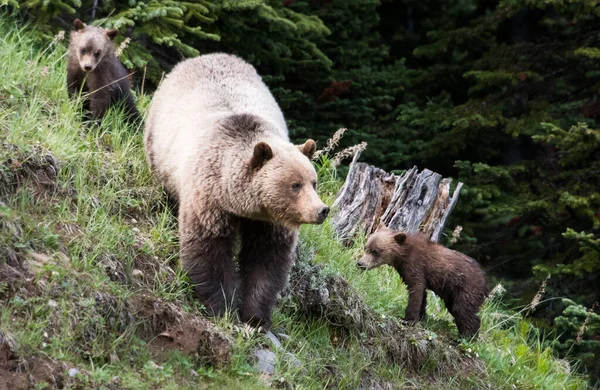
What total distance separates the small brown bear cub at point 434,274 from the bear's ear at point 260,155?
1841 millimetres

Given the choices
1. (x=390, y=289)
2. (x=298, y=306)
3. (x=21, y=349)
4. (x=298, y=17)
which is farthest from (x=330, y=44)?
(x=21, y=349)

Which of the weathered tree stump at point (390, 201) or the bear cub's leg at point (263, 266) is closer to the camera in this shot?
the bear cub's leg at point (263, 266)

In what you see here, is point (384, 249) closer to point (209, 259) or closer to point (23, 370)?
point (209, 259)

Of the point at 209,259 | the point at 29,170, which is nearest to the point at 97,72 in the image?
the point at 29,170

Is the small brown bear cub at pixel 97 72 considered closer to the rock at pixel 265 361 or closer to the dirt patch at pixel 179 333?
the dirt patch at pixel 179 333

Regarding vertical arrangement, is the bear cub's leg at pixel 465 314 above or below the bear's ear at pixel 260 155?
below

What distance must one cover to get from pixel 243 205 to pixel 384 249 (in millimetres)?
1912

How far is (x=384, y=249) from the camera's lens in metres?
7.75

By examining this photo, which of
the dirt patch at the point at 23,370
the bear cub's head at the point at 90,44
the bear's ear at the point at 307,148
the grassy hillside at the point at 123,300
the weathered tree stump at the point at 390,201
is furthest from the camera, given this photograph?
the weathered tree stump at the point at 390,201

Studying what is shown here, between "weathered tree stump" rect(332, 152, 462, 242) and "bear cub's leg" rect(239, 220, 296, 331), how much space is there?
255 cm

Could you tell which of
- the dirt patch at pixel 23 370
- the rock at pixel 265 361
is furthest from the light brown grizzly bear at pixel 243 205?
the dirt patch at pixel 23 370

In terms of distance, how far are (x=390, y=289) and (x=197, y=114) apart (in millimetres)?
2595

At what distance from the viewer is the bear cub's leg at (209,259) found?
6352 mm

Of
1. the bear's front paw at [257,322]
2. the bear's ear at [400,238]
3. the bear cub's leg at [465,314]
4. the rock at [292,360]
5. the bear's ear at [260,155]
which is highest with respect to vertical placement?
the bear's ear at [260,155]
